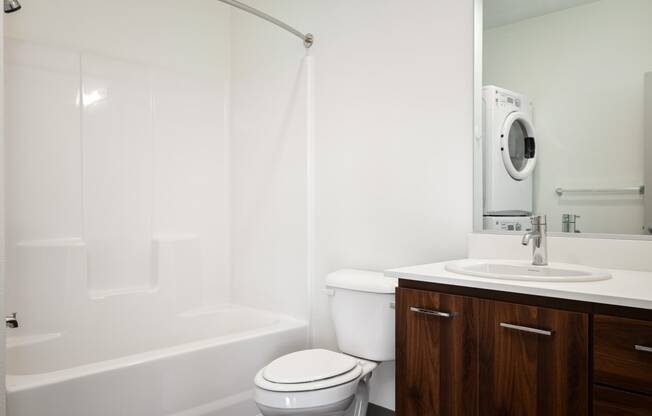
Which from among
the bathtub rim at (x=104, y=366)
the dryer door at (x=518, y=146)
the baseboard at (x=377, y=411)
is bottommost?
the baseboard at (x=377, y=411)

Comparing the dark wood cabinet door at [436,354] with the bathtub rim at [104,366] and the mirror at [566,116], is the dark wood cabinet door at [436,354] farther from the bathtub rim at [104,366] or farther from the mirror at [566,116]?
the bathtub rim at [104,366]

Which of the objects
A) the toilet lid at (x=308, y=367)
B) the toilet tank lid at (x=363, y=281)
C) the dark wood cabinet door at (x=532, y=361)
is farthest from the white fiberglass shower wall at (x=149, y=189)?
the dark wood cabinet door at (x=532, y=361)

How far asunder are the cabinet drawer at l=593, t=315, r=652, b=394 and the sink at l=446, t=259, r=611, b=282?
206mm

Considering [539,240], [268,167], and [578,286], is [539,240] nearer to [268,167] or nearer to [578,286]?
[578,286]

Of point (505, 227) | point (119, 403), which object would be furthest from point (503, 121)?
point (119, 403)

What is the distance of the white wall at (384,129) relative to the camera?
2043 millimetres

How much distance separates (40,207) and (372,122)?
5.43 feet

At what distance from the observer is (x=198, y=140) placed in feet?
9.86

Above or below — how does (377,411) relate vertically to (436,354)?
below

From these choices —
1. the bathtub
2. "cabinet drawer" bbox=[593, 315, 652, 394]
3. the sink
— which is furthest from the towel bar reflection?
the bathtub

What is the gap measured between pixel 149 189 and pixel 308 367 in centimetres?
147

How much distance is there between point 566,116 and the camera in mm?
1775

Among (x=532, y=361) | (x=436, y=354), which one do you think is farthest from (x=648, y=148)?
(x=436, y=354)

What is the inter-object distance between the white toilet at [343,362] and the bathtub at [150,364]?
32cm
